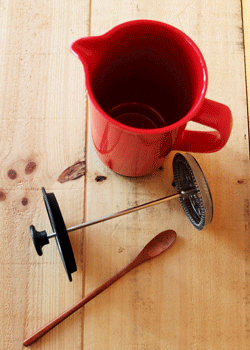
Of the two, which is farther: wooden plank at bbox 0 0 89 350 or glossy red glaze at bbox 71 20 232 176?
wooden plank at bbox 0 0 89 350

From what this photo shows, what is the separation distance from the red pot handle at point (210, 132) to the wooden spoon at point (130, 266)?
14 centimetres

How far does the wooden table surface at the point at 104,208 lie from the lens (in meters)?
0.45

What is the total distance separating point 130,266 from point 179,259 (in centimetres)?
7

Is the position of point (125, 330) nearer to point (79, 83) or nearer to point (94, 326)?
Result: point (94, 326)

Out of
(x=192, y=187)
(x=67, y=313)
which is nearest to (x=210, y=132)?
(x=192, y=187)

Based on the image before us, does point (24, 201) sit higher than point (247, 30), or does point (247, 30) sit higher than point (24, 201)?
point (247, 30)

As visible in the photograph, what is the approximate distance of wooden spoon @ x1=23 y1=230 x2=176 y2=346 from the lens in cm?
43

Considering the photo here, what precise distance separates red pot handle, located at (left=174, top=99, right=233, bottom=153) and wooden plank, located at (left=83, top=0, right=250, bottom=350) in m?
0.10

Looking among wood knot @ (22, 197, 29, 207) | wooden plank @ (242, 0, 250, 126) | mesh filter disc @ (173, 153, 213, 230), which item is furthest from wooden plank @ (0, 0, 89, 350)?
wooden plank @ (242, 0, 250, 126)

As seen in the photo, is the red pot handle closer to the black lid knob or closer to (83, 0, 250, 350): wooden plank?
(83, 0, 250, 350): wooden plank

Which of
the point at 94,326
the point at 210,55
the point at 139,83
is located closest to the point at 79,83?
the point at 139,83

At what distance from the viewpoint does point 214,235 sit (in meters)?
0.47

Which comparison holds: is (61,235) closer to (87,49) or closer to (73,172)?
(73,172)

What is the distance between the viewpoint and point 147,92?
45 centimetres
